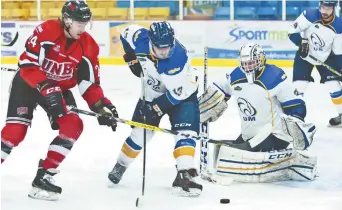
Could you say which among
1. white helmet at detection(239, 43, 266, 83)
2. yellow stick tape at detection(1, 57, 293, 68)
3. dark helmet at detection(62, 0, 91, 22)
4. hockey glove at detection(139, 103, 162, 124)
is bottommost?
yellow stick tape at detection(1, 57, 293, 68)

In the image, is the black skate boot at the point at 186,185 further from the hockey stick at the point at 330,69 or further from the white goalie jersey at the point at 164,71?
the hockey stick at the point at 330,69

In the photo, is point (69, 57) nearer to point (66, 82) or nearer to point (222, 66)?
point (66, 82)

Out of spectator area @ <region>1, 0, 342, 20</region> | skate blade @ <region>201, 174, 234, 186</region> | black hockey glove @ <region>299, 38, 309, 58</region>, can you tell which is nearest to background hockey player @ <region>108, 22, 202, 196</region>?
skate blade @ <region>201, 174, 234, 186</region>

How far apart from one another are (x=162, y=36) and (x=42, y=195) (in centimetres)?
94

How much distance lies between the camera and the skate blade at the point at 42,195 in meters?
4.05

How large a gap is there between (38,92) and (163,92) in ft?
2.16

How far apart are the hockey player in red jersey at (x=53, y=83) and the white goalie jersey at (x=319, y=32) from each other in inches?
102

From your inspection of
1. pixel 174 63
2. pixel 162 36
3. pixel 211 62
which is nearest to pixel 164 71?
pixel 174 63

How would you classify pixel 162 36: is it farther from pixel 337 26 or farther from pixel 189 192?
pixel 337 26

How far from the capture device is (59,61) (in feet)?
13.3

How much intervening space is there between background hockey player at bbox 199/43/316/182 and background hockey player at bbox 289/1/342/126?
177cm

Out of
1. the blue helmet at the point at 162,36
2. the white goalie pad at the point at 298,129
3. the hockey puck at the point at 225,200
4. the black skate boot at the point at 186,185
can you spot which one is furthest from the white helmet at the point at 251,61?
the hockey puck at the point at 225,200

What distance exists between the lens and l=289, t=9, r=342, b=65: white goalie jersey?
20.9ft

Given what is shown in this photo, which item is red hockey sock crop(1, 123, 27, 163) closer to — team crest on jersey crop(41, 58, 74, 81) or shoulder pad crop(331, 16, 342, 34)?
team crest on jersey crop(41, 58, 74, 81)
